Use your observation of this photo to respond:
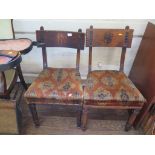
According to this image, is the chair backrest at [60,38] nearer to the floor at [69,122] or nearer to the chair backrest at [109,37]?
the chair backrest at [109,37]

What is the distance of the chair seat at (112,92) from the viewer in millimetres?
1312

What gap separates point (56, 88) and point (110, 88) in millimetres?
426

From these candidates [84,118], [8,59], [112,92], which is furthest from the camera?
[84,118]

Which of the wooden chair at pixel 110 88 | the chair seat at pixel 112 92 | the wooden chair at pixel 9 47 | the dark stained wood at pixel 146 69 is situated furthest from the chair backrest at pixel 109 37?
the wooden chair at pixel 9 47

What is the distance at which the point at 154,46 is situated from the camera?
1460 mm

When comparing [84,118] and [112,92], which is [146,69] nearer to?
[112,92]

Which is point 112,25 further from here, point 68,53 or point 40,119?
point 40,119

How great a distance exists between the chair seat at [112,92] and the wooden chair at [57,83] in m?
0.08

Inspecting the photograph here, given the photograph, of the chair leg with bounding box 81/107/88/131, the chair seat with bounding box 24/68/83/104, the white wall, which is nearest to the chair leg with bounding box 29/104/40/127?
the chair seat with bounding box 24/68/83/104

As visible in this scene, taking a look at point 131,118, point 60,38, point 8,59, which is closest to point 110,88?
point 131,118

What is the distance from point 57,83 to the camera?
1422 mm

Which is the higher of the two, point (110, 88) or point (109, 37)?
point (109, 37)
